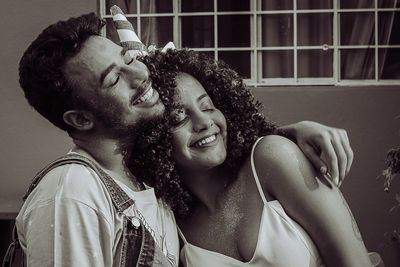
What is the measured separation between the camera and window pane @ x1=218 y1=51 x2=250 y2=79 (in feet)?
23.4

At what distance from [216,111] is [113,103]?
477mm

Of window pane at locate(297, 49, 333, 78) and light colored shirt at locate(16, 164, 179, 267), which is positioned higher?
window pane at locate(297, 49, 333, 78)

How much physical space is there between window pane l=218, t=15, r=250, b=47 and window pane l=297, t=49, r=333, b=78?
54cm

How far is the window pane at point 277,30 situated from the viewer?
711 centimetres

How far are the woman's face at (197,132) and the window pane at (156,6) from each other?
160 inches

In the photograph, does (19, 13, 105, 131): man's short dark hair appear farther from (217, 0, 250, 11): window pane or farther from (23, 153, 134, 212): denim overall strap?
(217, 0, 250, 11): window pane

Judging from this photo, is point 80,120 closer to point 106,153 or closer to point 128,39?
point 106,153

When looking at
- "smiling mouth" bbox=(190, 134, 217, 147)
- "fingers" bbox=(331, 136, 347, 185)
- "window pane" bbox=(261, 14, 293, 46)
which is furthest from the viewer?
"window pane" bbox=(261, 14, 293, 46)

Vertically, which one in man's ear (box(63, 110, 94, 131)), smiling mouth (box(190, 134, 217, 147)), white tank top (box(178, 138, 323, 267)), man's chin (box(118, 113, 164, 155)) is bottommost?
white tank top (box(178, 138, 323, 267))

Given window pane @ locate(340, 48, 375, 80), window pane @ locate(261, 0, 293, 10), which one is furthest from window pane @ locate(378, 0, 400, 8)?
window pane @ locate(261, 0, 293, 10)

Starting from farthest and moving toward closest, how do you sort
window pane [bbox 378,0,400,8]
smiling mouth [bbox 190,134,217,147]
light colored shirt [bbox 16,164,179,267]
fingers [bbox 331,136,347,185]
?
1. window pane [bbox 378,0,400,8]
2. smiling mouth [bbox 190,134,217,147]
3. fingers [bbox 331,136,347,185]
4. light colored shirt [bbox 16,164,179,267]

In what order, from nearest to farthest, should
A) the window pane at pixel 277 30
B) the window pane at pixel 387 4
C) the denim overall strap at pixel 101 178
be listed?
the denim overall strap at pixel 101 178
the window pane at pixel 387 4
the window pane at pixel 277 30

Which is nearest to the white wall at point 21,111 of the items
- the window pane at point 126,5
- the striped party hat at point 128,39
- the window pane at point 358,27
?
the window pane at point 126,5

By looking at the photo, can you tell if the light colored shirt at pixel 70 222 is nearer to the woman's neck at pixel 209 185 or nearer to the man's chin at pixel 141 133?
the man's chin at pixel 141 133
